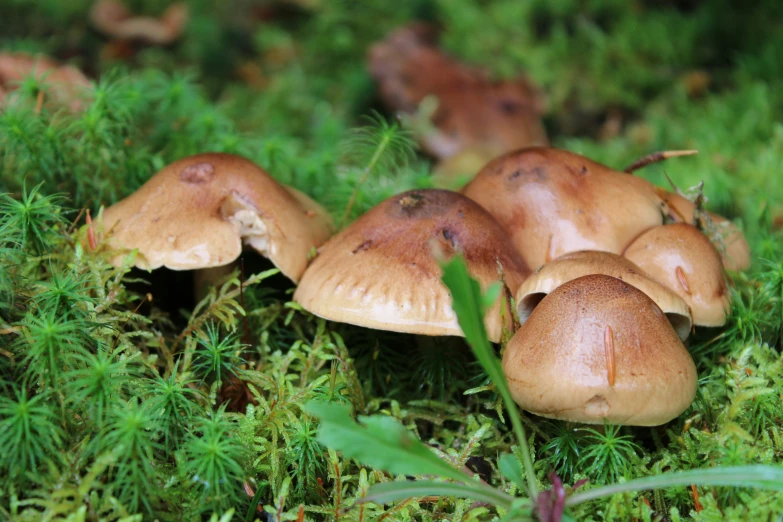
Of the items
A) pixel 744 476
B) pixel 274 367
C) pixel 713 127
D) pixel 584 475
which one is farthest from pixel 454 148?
pixel 744 476

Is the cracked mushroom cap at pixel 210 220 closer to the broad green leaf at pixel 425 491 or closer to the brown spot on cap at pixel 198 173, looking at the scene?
the brown spot on cap at pixel 198 173

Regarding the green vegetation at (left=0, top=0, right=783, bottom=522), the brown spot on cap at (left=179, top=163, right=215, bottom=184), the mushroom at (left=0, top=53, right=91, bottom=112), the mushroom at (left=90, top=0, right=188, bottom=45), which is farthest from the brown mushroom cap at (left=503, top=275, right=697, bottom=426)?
the mushroom at (left=90, top=0, right=188, bottom=45)

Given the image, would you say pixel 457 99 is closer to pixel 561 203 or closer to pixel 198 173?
pixel 561 203

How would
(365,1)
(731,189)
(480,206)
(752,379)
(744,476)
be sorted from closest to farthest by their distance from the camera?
(744,476) → (752,379) → (480,206) → (731,189) → (365,1)

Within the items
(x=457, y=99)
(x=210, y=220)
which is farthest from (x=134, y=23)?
(x=210, y=220)

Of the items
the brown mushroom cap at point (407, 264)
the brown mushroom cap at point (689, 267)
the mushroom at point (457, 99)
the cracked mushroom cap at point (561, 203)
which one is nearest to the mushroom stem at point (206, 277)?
the brown mushroom cap at point (407, 264)

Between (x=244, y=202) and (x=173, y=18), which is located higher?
(x=244, y=202)

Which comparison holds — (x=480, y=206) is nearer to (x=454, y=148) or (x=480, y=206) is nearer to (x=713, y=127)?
(x=454, y=148)

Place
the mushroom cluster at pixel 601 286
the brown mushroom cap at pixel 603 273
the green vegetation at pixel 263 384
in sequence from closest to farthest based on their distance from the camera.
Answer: the green vegetation at pixel 263 384, the mushroom cluster at pixel 601 286, the brown mushroom cap at pixel 603 273
